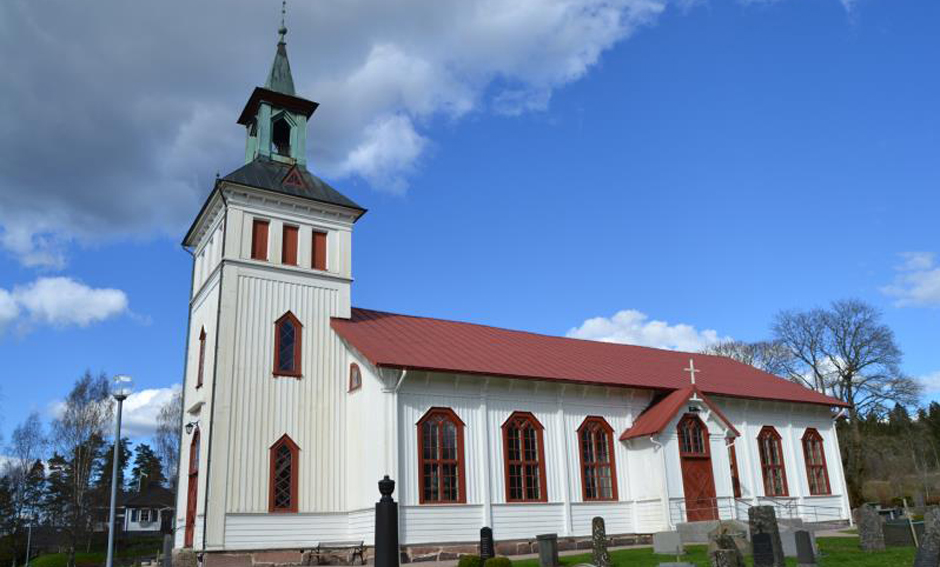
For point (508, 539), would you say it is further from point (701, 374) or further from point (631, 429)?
point (701, 374)

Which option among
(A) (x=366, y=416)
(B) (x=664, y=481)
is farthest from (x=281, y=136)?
(B) (x=664, y=481)

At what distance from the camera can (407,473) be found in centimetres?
2147

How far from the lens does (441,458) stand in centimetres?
2231

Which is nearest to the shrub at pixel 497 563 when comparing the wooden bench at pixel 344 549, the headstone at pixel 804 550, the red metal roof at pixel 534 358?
the headstone at pixel 804 550

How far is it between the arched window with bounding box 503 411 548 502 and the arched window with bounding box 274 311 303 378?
700 centimetres

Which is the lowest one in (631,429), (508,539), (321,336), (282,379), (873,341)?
(508,539)

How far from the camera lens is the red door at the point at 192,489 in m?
21.9

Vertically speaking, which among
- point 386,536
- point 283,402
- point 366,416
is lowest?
point 386,536

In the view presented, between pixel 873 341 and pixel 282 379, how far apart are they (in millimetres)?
42478

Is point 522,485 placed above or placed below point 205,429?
below

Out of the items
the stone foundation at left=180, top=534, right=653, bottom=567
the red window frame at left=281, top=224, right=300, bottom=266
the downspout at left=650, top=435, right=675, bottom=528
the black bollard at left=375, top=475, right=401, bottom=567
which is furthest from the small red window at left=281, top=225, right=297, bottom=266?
the black bollard at left=375, top=475, right=401, bottom=567

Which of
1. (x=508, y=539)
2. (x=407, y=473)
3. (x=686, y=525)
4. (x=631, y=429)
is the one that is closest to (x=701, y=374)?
(x=631, y=429)

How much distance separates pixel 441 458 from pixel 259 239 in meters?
9.31

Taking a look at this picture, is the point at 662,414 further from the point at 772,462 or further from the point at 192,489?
the point at 192,489
